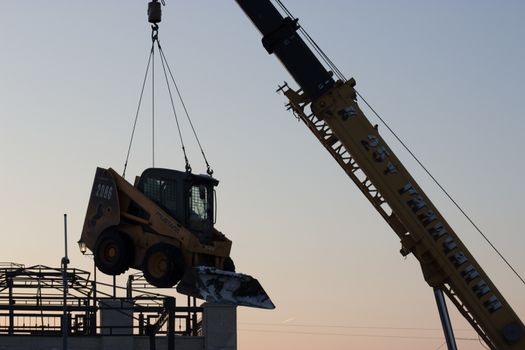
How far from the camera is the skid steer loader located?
36438 mm

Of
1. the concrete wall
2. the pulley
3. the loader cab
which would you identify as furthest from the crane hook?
the concrete wall

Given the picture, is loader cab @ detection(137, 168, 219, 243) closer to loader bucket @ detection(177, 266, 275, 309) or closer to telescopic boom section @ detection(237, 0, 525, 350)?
loader bucket @ detection(177, 266, 275, 309)

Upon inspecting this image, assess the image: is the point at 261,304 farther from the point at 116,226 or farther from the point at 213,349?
the point at 213,349

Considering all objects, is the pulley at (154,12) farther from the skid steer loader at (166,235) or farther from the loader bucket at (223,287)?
the loader bucket at (223,287)

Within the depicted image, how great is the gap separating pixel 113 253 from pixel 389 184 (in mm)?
9636

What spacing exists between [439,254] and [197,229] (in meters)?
8.77

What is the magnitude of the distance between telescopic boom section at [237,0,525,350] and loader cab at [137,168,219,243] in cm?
649

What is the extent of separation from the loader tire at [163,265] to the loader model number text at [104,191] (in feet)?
6.79

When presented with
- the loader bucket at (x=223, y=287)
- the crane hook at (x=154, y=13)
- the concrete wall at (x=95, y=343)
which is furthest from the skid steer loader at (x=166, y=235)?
the concrete wall at (x=95, y=343)

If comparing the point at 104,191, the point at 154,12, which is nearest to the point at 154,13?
the point at 154,12

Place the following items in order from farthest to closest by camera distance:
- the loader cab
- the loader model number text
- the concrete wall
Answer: the concrete wall → the loader model number text → the loader cab

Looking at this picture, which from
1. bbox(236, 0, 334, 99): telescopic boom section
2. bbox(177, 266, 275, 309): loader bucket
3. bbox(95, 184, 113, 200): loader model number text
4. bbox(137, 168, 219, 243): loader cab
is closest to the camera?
bbox(177, 266, 275, 309): loader bucket

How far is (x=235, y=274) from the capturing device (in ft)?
121

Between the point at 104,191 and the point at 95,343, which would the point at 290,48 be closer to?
the point at 104,191
